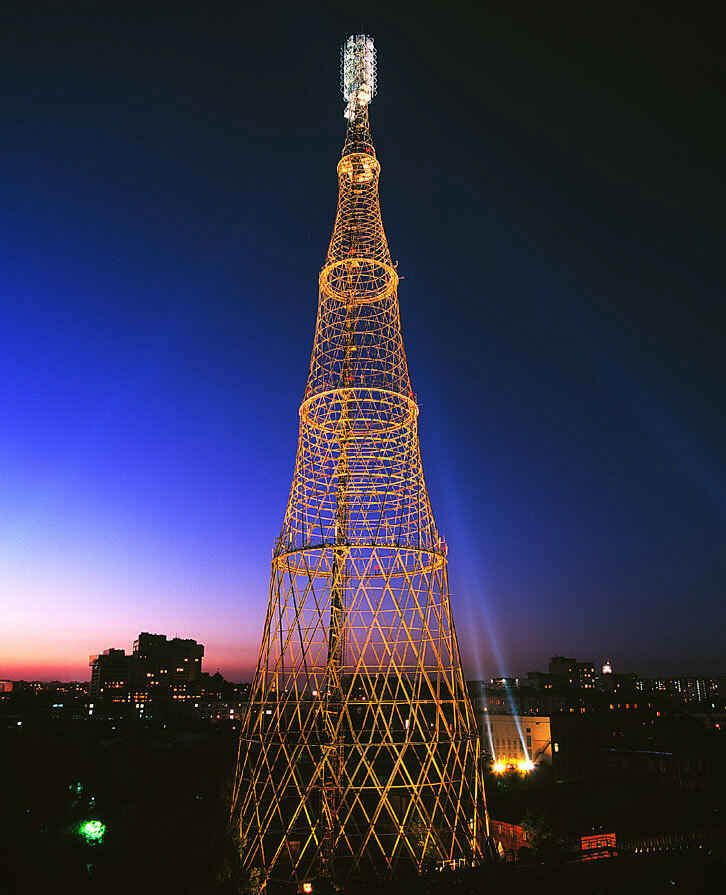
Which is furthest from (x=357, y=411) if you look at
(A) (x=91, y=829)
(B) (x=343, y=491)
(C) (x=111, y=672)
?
(C) (x=111, y=672)

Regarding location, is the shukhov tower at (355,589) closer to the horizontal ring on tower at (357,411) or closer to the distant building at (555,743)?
the horizontal ring on tower at (357,411)

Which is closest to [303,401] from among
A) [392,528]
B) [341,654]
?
[392,528]

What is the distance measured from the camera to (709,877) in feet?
76.6

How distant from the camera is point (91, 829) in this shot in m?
27.6

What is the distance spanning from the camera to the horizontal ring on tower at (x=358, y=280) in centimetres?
2573

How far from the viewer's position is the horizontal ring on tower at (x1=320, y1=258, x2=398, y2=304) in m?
25.7

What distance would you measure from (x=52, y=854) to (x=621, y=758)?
44.0 m

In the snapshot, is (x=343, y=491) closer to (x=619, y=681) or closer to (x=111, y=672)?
(x=619, y=681)

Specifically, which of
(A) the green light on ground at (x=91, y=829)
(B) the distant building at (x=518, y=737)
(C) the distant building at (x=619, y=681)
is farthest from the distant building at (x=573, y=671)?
(A) the green light on ground at (x=91, y=829)

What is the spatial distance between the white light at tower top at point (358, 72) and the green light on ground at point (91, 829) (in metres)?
29.8

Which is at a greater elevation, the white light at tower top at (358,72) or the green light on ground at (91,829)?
the white light at tower top at (358,72)

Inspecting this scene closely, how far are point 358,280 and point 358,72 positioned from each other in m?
9.13

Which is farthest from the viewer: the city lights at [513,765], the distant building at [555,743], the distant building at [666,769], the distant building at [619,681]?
the distant building at [619,681]

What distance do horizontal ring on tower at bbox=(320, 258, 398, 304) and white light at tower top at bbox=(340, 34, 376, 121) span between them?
6.82 metres
